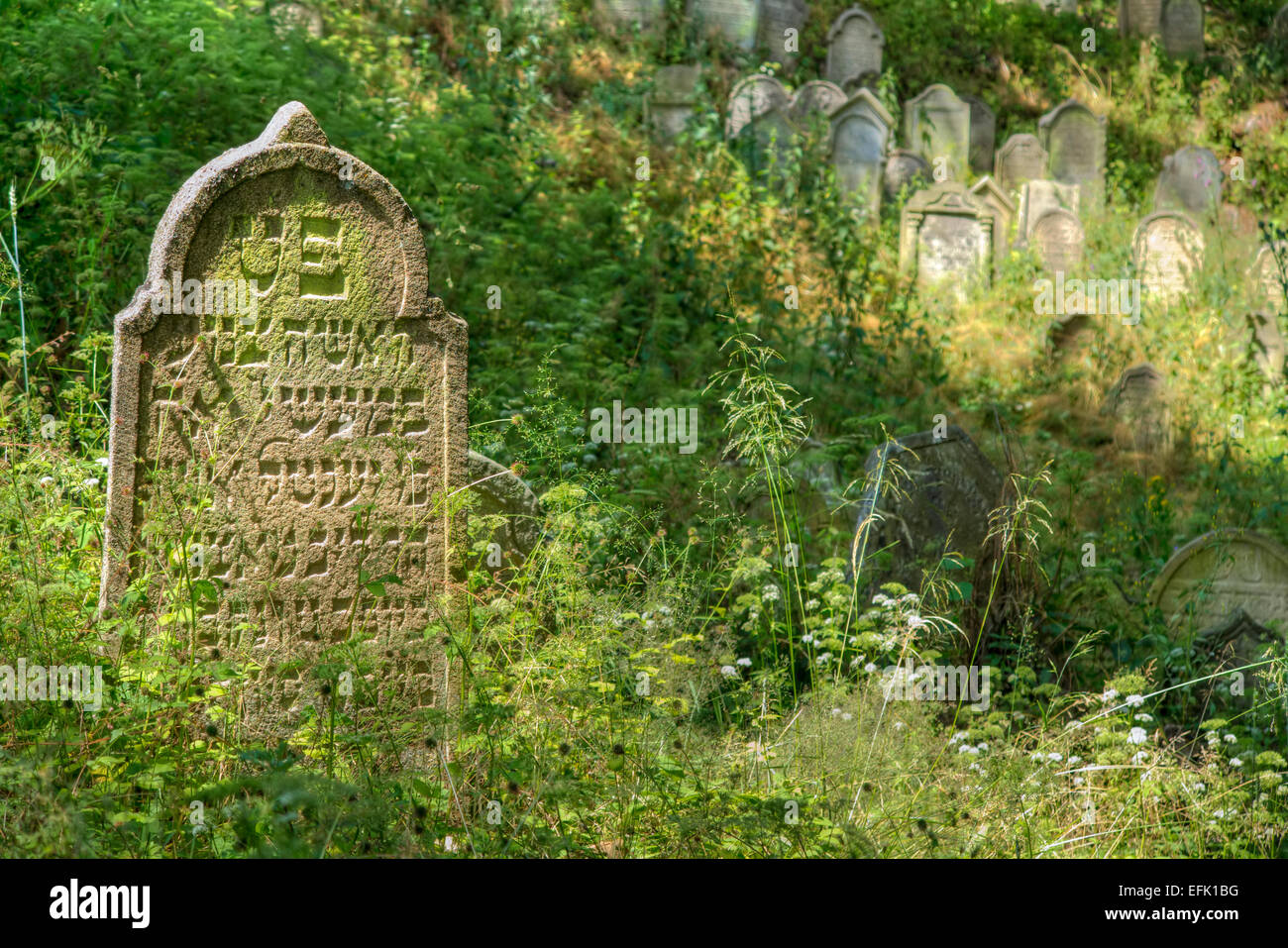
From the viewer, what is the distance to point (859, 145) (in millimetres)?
10320

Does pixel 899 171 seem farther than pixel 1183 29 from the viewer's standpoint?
No

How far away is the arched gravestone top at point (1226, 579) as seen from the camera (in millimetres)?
5383

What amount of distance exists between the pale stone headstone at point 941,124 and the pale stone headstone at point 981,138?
759 millimetres

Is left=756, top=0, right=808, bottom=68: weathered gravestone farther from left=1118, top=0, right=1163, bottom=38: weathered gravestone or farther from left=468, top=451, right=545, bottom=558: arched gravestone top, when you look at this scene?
left=468, top=451, right=545, bottom=558: arched gravestone top

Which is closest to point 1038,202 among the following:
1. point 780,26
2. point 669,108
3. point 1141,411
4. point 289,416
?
point 1141,411

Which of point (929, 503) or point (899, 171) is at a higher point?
point (899, 171)

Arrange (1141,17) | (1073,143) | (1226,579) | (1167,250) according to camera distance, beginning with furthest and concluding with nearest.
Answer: (1141,17), (1073,143), (1167,250), (1226,579)

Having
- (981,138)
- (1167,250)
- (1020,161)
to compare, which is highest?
(981,138)

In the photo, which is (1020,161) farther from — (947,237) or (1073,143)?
(947,237)

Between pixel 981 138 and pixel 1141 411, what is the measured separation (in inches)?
210

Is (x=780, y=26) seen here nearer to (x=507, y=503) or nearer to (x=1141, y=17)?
(x=1141, y=17)

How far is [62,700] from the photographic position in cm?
303

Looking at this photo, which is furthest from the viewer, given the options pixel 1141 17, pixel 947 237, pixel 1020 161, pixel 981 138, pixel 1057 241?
pixel 1141 17
